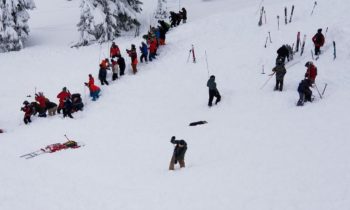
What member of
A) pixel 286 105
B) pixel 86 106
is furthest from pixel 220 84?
pixel 86 106

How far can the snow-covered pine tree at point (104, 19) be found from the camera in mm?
27598

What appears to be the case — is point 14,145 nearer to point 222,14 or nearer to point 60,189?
point 60,189

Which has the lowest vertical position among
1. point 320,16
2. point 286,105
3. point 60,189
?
point 60,189

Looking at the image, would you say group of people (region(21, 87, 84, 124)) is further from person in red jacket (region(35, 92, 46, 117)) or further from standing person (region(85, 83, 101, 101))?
standing person (region(85, 83, 101, 101))

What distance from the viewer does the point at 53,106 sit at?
2116cm

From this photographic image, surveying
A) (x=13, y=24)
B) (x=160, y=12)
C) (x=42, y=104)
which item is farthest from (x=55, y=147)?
(x=160, y=12)

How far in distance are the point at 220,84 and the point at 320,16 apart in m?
7.34

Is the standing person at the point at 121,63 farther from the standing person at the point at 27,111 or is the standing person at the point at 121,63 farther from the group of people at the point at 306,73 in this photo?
Answer: the group of people at the point at 306,73

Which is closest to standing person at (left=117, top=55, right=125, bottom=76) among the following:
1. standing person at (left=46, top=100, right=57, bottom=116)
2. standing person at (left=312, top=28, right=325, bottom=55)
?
standing person at (left=46, top=100, right=57, bottom=116)

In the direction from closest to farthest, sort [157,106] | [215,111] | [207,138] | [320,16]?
1. [207,138]
2. [215,111]
3. [157,106]
4. [320,16]

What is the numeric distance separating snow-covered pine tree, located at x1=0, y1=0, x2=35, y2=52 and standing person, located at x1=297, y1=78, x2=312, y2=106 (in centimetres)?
1987

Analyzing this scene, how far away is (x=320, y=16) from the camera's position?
23781mm

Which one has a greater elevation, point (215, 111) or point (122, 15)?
point (122, 15)

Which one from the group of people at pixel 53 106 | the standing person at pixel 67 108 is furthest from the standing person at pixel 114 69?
the standing person at pixel 67 108
